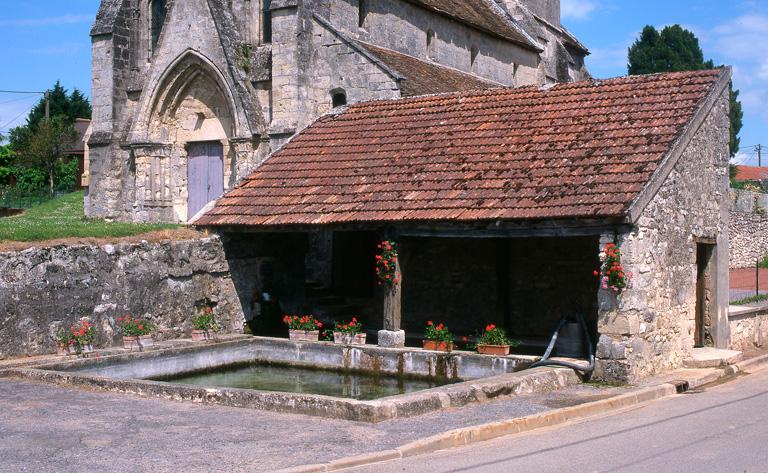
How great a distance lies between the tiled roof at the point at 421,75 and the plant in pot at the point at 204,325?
7105mm

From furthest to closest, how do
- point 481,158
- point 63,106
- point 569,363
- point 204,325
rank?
point 63,106
point 204,325
point 481,158
point 569,363

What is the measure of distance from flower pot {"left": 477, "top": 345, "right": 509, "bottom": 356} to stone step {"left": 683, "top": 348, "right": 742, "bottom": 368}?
2859 millimetres

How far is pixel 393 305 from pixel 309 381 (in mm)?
1782

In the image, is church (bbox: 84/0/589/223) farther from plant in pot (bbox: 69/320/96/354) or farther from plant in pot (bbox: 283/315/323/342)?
plant in pot (bbox: 69/320/96/354)

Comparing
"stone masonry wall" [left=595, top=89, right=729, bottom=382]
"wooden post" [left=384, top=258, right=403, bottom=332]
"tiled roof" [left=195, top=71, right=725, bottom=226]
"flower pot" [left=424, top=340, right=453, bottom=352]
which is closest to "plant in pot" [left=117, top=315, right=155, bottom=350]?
"tiled roof" [left=195, top=71, right=725, bottom=226]

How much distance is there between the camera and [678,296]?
13.9 m

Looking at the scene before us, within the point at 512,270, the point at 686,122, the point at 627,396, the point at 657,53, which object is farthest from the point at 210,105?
the point at 657,53

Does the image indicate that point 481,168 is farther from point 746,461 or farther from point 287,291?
point 746,461

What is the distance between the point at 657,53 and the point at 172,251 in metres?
57.1

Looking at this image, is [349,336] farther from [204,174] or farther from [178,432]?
[204,174]

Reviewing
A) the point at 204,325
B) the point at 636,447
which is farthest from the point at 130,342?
the point at 636,447

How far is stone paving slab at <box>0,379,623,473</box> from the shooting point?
7875mm

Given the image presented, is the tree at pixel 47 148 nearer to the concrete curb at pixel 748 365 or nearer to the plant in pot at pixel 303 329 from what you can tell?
the plant in pot at pixel 303 329

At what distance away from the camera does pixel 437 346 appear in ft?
46.9
